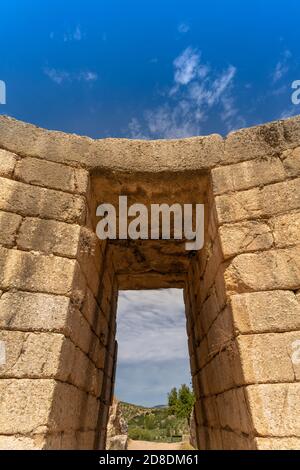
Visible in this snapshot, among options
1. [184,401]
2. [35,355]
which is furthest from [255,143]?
[184,401]

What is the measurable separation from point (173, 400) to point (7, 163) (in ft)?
93.8

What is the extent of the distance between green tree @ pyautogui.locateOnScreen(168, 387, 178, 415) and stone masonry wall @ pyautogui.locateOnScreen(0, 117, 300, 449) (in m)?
25.5

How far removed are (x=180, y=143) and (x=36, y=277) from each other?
207cm

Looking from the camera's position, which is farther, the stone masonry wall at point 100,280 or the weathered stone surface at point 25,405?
the stone masonry wall at point 100,280

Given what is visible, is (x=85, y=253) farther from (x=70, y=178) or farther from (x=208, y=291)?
(x=208, y=291)

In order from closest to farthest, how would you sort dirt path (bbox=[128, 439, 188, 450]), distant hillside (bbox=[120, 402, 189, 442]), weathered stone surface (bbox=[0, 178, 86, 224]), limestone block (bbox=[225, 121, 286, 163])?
weathered stone surface (bbox=[0, 178, 86, 224]) < limestone block (bbox=[225, 121, 286, 163]) < dirt path (bbox=[128, 439, 188, 450]) < distant hillside (bbox=[120, 402, 189, 442])

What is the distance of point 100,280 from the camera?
3.88 metres

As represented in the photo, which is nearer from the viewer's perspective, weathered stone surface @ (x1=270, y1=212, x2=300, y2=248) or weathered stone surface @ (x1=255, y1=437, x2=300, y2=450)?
weathered stone surface @ (x1=255, y1=437, x2=300, y2=450)

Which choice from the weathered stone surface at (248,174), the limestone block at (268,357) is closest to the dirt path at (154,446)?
the limestone block at (268,357)

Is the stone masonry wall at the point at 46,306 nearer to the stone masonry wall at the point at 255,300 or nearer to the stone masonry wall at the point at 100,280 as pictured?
the stone masonry wall at the point at 100,280

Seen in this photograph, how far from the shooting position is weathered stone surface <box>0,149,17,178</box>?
9.48 ft

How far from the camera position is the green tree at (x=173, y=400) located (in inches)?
1026

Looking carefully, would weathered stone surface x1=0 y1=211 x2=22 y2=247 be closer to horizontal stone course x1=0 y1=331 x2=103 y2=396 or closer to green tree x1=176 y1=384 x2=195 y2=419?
horizontal stone course x1=0 y1=331 x2=103 y2=396

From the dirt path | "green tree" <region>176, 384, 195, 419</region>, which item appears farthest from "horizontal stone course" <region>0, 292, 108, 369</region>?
"green tree" <region>176, 384, 195, 419</region>
